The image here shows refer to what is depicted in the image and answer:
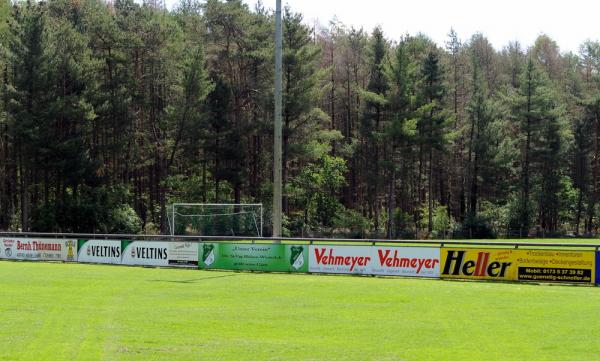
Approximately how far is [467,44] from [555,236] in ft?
112

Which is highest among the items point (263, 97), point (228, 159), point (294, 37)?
point (294, 37)

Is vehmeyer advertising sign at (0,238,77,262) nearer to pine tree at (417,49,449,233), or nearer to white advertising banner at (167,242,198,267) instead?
white advertising banner at (167,242,198,267)

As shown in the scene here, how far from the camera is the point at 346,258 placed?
26.2 meters

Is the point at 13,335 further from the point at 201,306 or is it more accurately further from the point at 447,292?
the point at 447,292

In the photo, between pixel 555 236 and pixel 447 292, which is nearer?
pixel 447 292

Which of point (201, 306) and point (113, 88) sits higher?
point (113, 88)

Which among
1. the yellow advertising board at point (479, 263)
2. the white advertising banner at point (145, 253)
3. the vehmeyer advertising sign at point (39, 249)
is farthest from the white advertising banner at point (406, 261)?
the vehmeyer advertising sign at point (39, 249)

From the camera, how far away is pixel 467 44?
324ft

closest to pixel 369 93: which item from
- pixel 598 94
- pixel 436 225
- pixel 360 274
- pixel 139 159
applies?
pixel 436 225

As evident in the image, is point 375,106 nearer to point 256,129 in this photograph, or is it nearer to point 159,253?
point 256,129

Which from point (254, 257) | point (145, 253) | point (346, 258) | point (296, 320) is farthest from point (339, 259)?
point (296, 320)

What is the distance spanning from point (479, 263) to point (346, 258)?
4.92 meters

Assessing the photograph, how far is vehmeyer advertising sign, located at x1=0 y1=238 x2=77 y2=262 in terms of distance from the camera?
112 feet

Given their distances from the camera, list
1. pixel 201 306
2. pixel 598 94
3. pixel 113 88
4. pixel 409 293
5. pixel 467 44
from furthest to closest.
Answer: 1. pixel 467 44
2. pixel 598 94
3. pixel 113 88
4. pixel 409 293
5. pixel 201 306
